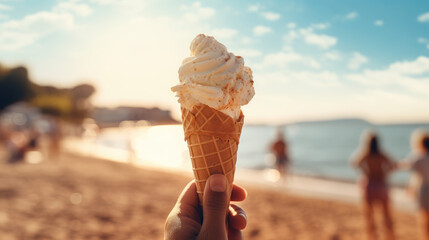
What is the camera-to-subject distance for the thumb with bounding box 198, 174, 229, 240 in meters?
1.58

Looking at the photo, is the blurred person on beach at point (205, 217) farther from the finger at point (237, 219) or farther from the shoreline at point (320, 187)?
the shoreline at point (320, 187)

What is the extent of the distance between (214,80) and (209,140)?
0.38 meters

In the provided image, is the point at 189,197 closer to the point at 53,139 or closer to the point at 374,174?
the point at 374,174

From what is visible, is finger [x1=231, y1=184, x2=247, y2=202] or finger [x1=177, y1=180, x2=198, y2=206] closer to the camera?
finger [x1=177, y1=180, x2=198, y2=206]

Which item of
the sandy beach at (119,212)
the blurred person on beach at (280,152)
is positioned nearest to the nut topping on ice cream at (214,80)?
the sandy beach at (119,212)

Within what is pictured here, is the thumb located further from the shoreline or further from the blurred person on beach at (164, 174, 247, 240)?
the shoreline

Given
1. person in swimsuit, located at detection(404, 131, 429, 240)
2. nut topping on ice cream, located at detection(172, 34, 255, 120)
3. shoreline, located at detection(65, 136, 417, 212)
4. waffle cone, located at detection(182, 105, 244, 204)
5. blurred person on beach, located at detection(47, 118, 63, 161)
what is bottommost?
shoreline, located at detection(65, 136, 417, 212)

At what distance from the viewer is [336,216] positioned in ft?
26.7

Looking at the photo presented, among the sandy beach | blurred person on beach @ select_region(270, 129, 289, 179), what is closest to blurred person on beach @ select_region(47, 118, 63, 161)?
the sandy beach

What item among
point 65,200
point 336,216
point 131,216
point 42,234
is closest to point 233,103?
point 42,234

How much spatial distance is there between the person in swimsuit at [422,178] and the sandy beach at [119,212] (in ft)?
6.06

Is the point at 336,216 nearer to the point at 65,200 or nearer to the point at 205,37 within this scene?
the point at 65,200

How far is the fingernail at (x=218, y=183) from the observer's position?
1681 mm

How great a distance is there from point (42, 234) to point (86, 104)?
78160 millimetres
